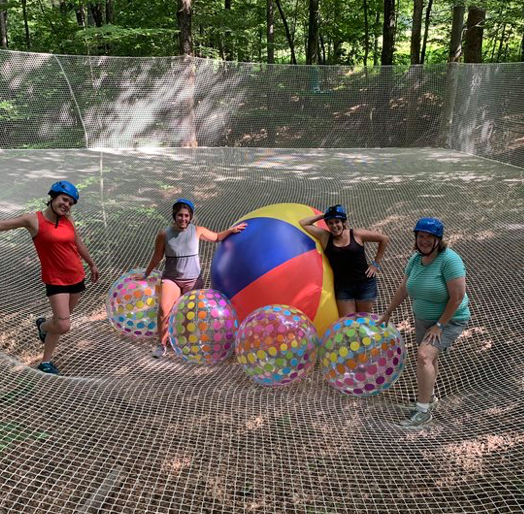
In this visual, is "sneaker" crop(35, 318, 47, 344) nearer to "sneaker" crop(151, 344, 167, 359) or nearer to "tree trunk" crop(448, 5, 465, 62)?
"sneaker" crop(151, 344, 167, 359)

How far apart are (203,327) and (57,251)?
Answer: 1.13 metres

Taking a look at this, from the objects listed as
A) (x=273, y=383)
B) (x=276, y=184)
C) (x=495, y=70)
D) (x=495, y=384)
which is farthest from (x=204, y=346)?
(x=495, y=70)

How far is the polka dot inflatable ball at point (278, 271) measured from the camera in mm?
3707

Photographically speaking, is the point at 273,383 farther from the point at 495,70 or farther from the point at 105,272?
the point at 495,70

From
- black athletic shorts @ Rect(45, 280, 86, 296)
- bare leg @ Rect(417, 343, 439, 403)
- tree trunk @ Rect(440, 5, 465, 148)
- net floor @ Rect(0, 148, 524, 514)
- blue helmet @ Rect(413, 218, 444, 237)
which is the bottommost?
net floor @ Rect(0, 148, 524, 514)

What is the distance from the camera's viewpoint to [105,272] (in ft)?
17.5

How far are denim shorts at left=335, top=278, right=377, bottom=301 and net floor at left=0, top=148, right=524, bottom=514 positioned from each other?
2.00 ft

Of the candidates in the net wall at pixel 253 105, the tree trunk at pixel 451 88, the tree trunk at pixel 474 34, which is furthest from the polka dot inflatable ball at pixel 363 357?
the tree trunk at pixel 474 34

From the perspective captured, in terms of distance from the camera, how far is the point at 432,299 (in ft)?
9.92

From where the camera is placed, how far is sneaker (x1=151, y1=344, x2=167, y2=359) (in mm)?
3809

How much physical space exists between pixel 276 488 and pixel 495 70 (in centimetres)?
1062

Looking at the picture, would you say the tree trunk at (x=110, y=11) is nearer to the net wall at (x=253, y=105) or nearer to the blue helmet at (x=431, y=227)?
the net wall at (x=253, y=105)

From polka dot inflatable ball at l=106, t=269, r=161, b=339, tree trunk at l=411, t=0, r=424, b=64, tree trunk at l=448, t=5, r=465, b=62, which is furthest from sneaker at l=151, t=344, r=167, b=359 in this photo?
tree trunk at l=411, t=0, r=424, b=64

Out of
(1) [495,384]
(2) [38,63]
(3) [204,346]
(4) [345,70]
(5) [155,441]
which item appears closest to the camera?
(5) [155,441]
